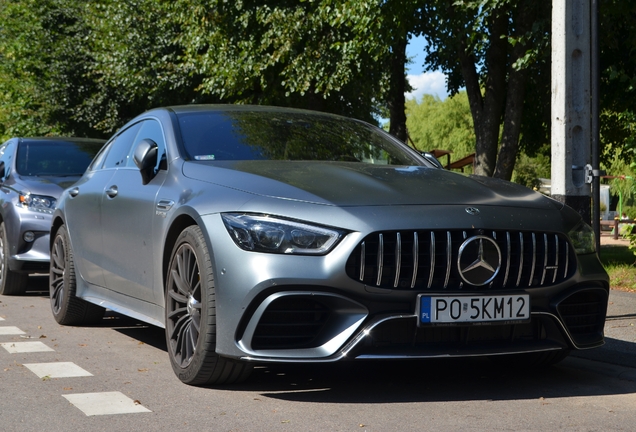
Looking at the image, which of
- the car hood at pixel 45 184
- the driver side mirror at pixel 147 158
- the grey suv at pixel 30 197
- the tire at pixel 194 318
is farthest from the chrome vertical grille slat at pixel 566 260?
the car hood at pixel 45 184

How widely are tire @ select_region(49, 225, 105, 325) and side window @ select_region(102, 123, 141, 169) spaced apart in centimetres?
76

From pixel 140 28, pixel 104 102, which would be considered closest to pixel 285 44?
pixel 140 28

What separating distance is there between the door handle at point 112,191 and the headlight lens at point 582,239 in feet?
9.83

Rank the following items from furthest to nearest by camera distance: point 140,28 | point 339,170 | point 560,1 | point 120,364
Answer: point 140,28, point 560,1, point 120,364, point 339,170

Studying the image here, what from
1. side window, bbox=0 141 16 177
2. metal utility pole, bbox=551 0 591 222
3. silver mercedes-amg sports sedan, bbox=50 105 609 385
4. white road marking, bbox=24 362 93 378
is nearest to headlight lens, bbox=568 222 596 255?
silver mercedes-amg sports sedan, bbox=50 105 609 385

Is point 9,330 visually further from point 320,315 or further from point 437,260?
point 437,260

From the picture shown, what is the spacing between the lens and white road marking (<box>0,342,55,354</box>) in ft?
22.2

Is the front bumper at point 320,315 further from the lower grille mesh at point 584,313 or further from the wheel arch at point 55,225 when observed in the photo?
the wheel arch at point 55,225

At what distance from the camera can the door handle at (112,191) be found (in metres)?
6.77

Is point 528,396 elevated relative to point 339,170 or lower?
lower

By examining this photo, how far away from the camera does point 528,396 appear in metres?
5.21

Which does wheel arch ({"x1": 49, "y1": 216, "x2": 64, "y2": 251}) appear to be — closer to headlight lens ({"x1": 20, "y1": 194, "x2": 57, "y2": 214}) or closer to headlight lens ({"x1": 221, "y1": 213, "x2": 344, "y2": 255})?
headlight lens ({"x1": 20, "y1": 194, "x2": 57, "y2": 214})

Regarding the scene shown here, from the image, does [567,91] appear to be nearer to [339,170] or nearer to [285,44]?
[339,170]

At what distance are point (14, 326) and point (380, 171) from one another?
3676mm
